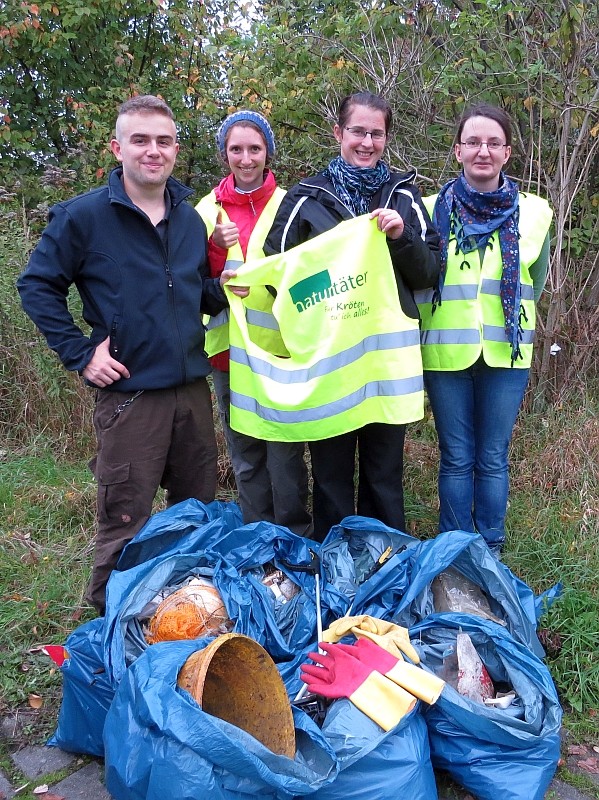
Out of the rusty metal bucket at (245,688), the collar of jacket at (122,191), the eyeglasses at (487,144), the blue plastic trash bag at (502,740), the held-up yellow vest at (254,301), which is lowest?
the blue plastic trash bag at (502,740)

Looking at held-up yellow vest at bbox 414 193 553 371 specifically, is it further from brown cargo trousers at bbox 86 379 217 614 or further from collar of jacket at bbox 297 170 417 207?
brown cargo trousers at bbox 86 379 217 614

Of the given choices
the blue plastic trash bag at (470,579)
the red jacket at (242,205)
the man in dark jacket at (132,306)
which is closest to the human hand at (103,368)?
the man in dark jacket at (132,306)

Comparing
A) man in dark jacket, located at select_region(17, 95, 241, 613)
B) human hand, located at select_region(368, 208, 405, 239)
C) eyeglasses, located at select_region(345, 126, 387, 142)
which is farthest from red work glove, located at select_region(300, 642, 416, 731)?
eyeglasses, located at select_region(345, 126, 387, 142)

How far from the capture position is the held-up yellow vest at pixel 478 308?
3100 mm

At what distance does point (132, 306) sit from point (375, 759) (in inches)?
71.8

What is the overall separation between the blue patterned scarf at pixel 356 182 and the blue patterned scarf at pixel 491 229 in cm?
34

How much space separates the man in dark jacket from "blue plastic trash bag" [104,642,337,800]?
0.98 m

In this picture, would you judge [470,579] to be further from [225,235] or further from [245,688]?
[225,235]

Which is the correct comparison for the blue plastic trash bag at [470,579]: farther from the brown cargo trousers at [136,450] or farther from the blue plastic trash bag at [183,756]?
the brown cargo trousers at [136,450]

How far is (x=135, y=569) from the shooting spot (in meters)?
2.76

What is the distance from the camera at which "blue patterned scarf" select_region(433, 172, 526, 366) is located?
3.06 m

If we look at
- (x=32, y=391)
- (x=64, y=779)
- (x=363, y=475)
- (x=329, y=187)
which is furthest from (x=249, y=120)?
(x=32, y=391)

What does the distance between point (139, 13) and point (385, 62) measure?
182 inches

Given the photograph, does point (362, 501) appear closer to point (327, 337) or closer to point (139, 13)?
point (327, 337)
